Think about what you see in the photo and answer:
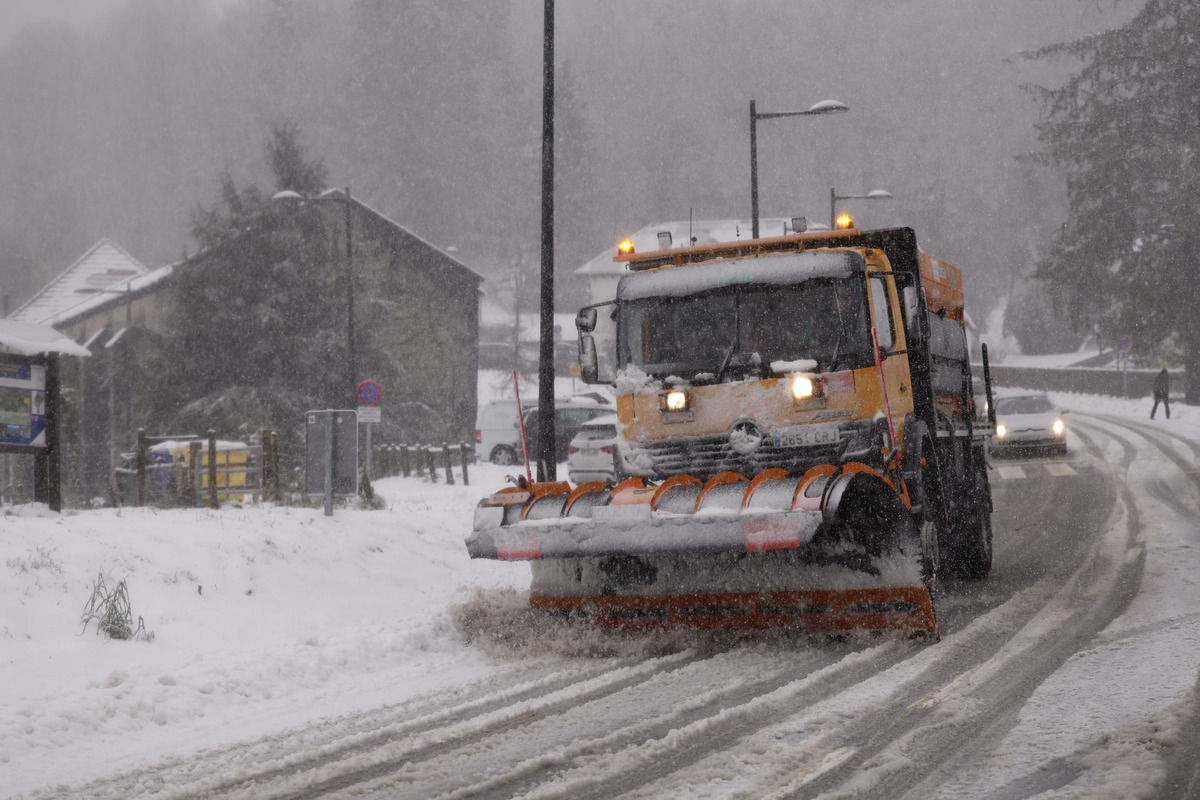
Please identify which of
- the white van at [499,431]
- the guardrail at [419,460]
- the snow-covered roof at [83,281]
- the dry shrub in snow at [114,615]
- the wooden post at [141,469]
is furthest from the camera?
the snow-covered roof at [83,281]

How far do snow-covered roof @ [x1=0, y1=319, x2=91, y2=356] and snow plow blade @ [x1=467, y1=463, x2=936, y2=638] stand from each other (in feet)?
20.0

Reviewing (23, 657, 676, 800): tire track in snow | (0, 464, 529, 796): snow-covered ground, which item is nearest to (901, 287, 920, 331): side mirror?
(23, 657, 676, 800): tire track in snow

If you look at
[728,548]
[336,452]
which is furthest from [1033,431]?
[728,548]

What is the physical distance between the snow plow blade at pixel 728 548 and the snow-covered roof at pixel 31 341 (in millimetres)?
6082

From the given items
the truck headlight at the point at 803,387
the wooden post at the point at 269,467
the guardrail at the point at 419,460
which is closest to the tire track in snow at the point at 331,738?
the truck headlight at the point at 803,387

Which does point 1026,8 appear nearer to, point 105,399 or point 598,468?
point 105,399

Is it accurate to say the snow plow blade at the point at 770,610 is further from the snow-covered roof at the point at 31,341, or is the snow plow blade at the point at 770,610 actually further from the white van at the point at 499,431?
the white van at the point at 499,431

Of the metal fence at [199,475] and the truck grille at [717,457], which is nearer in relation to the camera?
the truck grille at [717,457]

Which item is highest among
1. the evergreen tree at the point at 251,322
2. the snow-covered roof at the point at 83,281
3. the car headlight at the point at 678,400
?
the snow-covered roof at the point at 83,281

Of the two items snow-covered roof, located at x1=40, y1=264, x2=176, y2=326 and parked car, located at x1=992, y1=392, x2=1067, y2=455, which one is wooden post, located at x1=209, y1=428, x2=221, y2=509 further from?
snow-covered roof, located at x1=40, y1=264, x2=176, y2=326

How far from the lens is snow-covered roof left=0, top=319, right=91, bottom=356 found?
12.0 metres

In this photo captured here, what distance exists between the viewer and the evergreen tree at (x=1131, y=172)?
39281 mm

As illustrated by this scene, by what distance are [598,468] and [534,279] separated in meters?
67.1

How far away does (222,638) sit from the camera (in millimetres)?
8453
